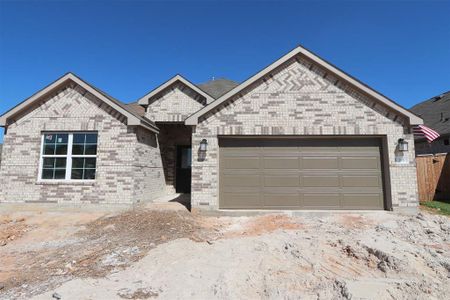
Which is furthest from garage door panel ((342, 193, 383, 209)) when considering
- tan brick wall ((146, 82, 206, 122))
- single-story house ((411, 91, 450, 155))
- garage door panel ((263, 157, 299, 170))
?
tan brick wall ((146, 82, 206, 122))

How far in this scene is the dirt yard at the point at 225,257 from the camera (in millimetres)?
4441

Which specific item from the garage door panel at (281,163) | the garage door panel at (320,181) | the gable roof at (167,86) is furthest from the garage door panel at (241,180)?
the gable roof at (167,86)

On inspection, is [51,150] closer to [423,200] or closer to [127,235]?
[127,235]

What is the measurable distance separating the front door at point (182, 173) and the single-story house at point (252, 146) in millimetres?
3618

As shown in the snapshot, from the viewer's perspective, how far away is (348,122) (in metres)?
9.84

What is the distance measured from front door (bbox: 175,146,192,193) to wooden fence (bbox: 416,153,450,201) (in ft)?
34.5

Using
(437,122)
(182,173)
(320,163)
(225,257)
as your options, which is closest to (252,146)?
(320,163)

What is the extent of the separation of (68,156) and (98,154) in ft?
3.75

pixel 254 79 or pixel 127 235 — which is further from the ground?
pixel 254 79

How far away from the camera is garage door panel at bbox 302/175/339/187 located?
9812 mm

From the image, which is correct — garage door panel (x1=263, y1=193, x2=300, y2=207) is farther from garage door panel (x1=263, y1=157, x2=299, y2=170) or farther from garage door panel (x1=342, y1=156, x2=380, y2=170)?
garage door panel (x1=342, y1=156, x2=380, y2=170)

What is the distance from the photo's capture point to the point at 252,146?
33.3ft

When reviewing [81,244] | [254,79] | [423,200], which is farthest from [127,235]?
[423,200]

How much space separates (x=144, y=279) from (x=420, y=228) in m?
7.29
